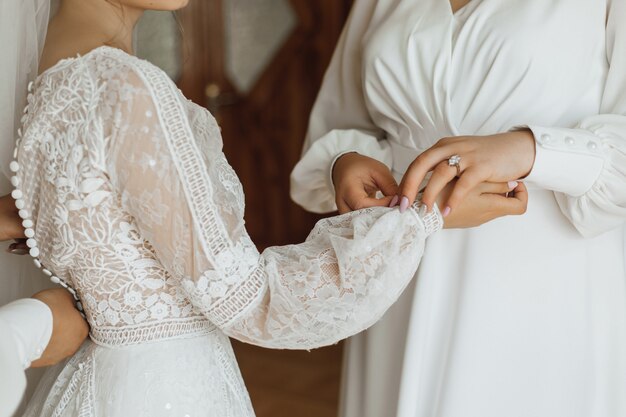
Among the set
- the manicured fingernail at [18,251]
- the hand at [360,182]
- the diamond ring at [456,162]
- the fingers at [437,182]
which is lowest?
the manicured fingernail at [18,251]

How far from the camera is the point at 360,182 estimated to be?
1578 millimetres

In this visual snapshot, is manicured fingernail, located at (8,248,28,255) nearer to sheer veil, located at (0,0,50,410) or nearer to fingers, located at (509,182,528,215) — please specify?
sheer veil, located at (0,0,50,410)

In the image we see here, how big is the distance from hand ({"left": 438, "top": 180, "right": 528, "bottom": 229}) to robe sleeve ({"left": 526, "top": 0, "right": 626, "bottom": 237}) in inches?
1.9

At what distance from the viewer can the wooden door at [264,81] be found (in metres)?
4.79

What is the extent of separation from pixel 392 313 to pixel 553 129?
0.56 metres

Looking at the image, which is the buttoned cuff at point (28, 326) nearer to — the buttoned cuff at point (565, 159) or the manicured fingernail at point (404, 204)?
the manicured fingernail at point (404, 204)

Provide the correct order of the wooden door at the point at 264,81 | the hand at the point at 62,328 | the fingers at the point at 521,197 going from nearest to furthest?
the hand at the point at 62,328
the fingers at the point at 521,197
the wooden door at the point at 264,81

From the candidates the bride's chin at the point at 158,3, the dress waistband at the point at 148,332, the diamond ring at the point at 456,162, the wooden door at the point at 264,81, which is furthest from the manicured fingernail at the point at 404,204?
the wooden door at the point at 264,81

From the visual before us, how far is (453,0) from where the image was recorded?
5.62 ft

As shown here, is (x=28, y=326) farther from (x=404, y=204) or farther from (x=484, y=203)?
(x=484, y=203)

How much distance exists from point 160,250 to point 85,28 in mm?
408

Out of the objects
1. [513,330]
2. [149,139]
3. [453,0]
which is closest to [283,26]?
[453,0]

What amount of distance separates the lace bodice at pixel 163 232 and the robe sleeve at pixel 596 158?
1.01 ft

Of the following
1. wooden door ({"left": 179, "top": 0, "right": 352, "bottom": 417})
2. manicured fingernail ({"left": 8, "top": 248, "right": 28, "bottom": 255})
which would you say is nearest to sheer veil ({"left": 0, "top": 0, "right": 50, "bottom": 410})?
manicured fingernail ({"left": 8, "top": 248, "right": 28, "bottom": 255})
